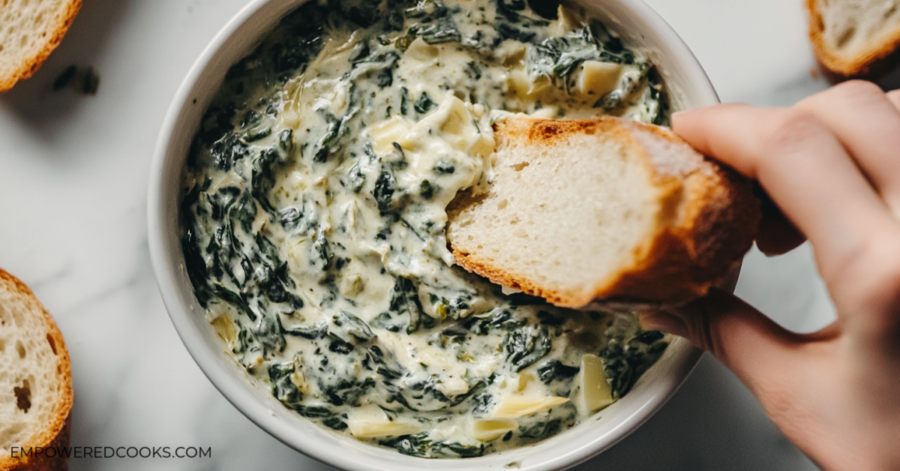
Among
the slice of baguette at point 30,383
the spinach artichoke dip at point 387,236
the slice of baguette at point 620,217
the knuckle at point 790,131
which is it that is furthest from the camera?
the slice of baguette at point 30,383

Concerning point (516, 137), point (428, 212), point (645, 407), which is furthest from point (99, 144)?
point (645, 407)

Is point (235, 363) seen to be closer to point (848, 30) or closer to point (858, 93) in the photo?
point (858, 93)

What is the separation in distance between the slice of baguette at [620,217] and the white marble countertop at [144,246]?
868mm

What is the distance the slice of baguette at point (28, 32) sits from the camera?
224 cm

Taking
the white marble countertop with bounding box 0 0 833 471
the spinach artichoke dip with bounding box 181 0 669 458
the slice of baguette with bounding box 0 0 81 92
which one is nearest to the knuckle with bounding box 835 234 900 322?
the spinach artichoke dip with bounding box 181 0 669 458

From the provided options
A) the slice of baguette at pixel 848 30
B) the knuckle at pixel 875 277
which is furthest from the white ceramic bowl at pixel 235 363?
the slice of baguette at pixel 848 30

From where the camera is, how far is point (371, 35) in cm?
203

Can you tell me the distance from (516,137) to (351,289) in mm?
663

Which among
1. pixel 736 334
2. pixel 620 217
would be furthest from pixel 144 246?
pixel 736 334

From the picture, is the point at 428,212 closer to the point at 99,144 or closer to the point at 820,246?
the point at 820,246

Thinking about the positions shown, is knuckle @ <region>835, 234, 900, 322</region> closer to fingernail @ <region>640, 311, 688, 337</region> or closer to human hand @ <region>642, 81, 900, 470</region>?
human hand @ <region>642, 81, 900, 470</region>

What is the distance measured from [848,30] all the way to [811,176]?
142 cm

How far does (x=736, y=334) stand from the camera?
150 cm

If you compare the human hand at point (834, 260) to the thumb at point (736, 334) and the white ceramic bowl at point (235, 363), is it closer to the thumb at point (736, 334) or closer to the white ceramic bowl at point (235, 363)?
the thumb at point (736, 334)
